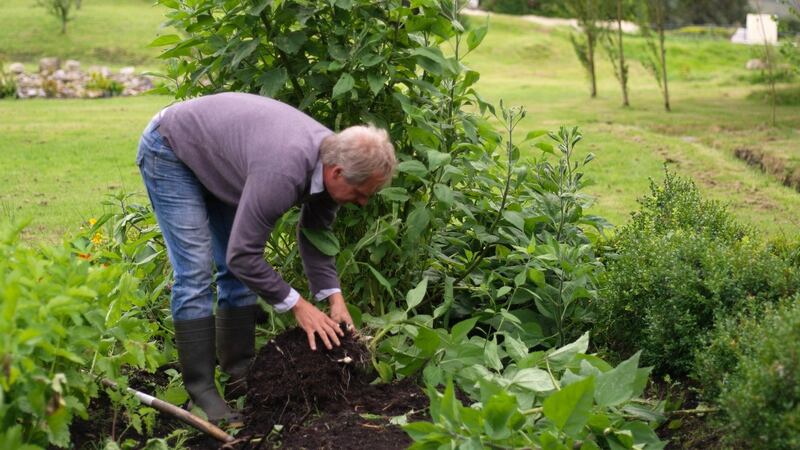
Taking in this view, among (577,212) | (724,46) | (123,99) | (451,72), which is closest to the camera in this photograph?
(451,72)

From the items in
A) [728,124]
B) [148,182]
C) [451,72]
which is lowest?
[728,124]

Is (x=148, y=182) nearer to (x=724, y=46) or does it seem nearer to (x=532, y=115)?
(x=532, y=115)

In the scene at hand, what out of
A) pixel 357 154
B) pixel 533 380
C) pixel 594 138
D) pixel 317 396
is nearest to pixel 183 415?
pixel 317 396

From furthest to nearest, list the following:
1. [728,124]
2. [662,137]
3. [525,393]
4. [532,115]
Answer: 1. [532,115]
2. [728,124]
3. [662,137]
4. [525,393]

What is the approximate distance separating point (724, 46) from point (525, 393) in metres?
28.4

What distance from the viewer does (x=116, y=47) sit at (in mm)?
25734

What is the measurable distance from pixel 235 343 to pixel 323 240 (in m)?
0.71

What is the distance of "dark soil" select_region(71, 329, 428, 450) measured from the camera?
349 centimetres

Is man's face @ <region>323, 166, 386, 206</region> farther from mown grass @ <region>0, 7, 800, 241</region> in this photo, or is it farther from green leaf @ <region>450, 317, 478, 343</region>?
mown grass @ <region>0, 7, 800, 241</region>

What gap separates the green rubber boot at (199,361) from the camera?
12.4 ft

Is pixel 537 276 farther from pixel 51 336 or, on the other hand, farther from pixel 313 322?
pixel 51 336

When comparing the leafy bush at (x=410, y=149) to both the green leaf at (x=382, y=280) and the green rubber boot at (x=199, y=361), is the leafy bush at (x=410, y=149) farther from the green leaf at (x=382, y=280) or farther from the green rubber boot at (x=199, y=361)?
the green rubber boot at (x=199, y=361)

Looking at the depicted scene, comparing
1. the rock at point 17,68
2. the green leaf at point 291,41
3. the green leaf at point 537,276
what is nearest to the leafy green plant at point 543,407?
the green leaf at point 537,276

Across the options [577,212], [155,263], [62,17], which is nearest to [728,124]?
[577,212]
